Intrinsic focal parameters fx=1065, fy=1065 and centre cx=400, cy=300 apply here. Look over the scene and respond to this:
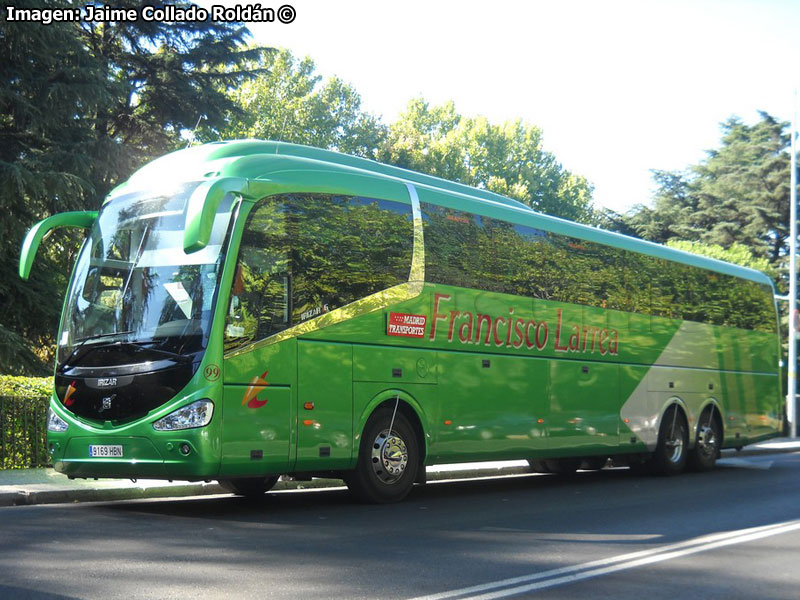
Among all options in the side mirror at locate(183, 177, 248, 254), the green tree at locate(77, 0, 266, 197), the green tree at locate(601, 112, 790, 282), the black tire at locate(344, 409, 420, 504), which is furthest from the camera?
the green tree at locate(601, 112, 790, 282)

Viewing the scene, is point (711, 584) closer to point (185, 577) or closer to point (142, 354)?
point (185, 577)

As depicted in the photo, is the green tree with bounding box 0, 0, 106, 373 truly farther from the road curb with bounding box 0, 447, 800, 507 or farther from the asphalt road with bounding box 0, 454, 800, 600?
the asphalt road with bounding box 0, 454, 800, 600

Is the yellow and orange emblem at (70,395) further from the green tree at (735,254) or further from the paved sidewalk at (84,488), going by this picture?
the green tree at (735,254)

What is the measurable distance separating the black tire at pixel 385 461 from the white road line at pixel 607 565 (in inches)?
148

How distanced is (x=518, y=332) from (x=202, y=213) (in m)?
6.41

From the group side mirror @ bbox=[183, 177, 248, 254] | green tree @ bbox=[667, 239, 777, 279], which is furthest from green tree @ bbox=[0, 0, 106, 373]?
Result: green tree @ bbox=[667, 239, 777, 279]

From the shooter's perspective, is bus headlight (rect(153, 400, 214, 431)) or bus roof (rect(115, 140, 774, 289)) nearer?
bus headlight (rect(153, 400, 214, 431))

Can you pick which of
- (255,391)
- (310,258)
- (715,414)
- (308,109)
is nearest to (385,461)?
(255,391)

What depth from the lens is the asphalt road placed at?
7.06 metres

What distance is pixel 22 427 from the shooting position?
15.5 metres

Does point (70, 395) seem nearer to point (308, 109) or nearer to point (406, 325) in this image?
point (406, 325)

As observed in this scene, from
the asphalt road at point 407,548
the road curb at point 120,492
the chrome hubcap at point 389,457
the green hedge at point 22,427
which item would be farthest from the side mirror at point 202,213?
the green hedge at point 22,427

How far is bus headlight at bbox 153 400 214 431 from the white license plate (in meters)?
0.56

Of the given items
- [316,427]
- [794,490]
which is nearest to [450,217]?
[316,427]
